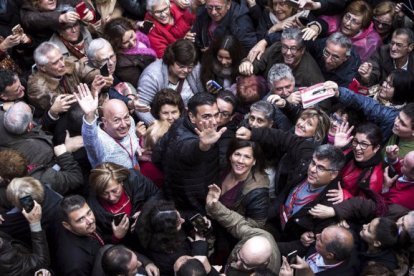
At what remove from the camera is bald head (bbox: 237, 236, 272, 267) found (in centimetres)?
409

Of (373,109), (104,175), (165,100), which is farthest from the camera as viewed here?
(373,109)

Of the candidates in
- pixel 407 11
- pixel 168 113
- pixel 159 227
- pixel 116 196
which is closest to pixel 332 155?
pixel 159 227

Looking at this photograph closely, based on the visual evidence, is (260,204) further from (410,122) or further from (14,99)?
(14,99)

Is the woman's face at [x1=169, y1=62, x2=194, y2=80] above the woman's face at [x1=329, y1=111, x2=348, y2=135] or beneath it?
above

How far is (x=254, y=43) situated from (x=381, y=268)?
2.94m

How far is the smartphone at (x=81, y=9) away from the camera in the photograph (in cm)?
582

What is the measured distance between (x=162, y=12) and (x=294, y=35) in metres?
1.33

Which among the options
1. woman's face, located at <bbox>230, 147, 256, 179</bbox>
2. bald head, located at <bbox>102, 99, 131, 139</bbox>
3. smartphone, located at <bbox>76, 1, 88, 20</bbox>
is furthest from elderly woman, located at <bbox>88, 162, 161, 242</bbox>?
smartphone, located at <bbox>76, 1, 88, 20</bbox>

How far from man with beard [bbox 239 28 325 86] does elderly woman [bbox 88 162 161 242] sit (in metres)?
1.63

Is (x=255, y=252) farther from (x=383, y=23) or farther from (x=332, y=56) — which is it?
(x=383, y=23)

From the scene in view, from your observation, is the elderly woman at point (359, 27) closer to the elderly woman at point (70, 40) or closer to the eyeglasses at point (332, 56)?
the eyeglasses at point (332, 56)

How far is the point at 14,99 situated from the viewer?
5.26 metres

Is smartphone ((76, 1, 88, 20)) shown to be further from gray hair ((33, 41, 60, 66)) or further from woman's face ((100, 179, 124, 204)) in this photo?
woman's face ((100, 179, 124, 204))

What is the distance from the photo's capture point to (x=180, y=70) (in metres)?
5.75
